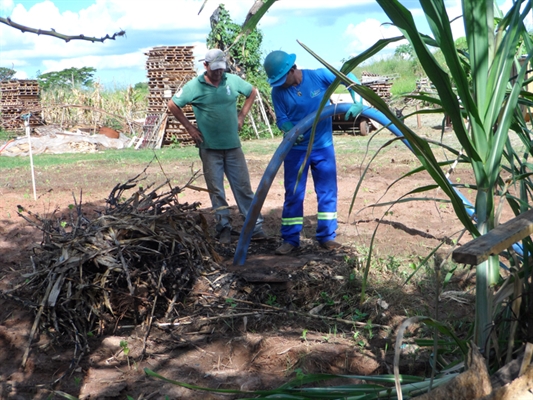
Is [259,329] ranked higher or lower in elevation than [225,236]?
lower

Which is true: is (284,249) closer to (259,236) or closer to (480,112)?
(259,236)

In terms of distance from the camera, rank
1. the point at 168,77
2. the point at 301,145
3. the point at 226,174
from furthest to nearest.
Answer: the point at 168,77, the point at 226,174, the point at 301,145

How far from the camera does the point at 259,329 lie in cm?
412

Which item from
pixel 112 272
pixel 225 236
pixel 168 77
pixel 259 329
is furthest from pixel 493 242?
pixel 168 77

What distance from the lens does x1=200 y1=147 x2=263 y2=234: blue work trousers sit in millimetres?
6086

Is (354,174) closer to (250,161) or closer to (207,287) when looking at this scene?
(250,161)

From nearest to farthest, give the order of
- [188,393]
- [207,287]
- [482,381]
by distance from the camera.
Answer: [482,381], [188,393], [207,287]

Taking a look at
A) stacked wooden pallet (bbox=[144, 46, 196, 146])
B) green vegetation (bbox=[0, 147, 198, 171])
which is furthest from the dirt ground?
stacked wooden pallet (bbox=[144, 46, 196, 146])

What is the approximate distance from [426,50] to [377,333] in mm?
2536

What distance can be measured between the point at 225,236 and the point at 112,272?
1863 mm

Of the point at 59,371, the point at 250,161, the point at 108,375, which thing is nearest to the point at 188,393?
the point at 108,375

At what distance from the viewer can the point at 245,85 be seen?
621 cm

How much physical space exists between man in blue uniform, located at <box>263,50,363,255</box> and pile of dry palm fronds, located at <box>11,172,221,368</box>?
3.58ft

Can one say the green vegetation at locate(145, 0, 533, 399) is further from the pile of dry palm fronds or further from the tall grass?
the tall grass
